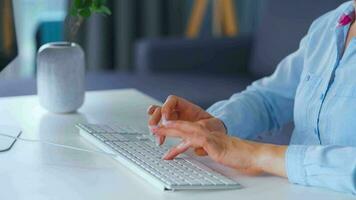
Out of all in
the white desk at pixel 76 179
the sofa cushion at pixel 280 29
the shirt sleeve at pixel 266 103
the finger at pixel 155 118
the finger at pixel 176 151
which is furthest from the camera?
the sofa cushion at pixel 280 29

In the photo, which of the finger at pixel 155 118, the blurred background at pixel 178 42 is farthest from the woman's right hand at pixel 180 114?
the blurred background at pixel 178 42

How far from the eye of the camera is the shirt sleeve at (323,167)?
972 mm

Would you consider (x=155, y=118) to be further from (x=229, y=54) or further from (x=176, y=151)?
(x=229, y=54)

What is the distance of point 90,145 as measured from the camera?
1215 mm

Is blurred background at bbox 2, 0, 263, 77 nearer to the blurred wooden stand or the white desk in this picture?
the blurred wooden stand

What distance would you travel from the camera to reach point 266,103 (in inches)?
56.8

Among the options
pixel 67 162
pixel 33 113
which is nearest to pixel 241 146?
pixel 67 162

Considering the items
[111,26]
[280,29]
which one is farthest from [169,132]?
[111,26]

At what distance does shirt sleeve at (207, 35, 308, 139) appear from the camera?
1376 mm

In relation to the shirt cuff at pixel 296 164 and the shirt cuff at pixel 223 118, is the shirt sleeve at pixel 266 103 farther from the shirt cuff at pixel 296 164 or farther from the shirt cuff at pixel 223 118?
the shirt cuff at pixel 296 164

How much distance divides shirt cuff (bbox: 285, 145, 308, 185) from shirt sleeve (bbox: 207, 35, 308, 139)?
0.33m

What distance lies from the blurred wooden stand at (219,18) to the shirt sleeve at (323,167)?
245 cm

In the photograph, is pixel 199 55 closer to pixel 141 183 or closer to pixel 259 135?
pixel 259 135

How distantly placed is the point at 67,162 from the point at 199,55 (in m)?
1.87
